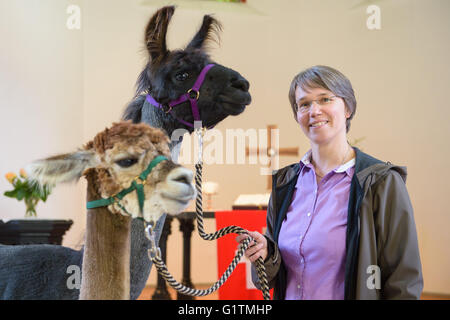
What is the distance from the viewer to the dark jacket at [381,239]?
1.10 meters

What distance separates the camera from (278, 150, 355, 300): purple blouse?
1206 mm

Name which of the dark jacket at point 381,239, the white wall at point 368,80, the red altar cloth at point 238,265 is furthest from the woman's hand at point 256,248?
the white wall at point 368,80

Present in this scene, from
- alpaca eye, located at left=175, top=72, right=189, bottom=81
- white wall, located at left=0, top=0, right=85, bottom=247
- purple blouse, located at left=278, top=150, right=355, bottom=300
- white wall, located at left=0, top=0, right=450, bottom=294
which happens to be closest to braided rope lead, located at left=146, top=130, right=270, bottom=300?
purple blouse, located at left=278, top=150, right=355, bottom=300

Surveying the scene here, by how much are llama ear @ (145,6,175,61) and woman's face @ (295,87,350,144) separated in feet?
1.51

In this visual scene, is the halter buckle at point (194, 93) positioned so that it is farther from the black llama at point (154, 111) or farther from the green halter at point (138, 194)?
the green halter at point (138, 194)

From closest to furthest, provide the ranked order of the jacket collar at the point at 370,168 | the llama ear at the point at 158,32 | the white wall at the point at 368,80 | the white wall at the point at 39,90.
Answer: the jacket collar at the point at 370,168 < the llama ear at the point at 158,32 < the white wall at the point at 39,90 < the white wall at the point at 368,80

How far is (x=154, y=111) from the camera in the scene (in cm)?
139

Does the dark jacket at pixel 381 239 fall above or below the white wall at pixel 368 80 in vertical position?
below

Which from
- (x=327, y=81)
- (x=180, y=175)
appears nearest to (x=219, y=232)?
(x=180, y=175)

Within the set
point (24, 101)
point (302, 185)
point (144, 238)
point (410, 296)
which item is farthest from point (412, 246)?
point (24, 101)

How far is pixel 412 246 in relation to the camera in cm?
112
